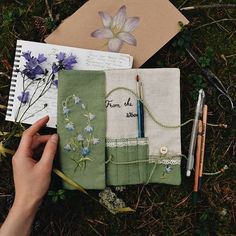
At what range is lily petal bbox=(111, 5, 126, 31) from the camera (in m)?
1.61

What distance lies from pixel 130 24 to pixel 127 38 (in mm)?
55

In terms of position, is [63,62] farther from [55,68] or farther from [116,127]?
[116,127]

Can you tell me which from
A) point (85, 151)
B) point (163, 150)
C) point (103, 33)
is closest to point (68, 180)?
point (85, 151)

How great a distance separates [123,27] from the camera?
1614mm

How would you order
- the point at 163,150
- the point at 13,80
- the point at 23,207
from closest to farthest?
the point at 23,207
the point at 163,150
the point at 13,80

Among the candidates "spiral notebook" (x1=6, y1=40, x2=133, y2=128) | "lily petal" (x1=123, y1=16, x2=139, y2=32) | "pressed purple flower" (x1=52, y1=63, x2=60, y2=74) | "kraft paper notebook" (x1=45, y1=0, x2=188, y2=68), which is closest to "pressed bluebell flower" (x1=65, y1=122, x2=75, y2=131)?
"spiral notebook" (x1=6, y1=40, x2=133, y2=128)

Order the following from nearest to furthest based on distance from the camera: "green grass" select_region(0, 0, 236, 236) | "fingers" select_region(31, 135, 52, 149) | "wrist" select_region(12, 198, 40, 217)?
"wrist" select_region(12, 198, 40, 217), "fingers" select_region(31, 135, 52, 149), "green grass" select_region(0, 0, 236, 236)

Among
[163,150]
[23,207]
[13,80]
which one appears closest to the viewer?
[23,207]

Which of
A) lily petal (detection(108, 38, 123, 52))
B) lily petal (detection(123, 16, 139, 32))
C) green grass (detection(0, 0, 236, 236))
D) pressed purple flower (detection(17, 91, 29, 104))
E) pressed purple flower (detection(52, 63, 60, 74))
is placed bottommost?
green grass (detection(0, 0, 236, 236))

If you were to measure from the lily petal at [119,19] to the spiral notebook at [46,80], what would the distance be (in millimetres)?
123

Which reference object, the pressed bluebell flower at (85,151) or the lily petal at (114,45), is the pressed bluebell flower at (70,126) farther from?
the lily petal at (114,45)

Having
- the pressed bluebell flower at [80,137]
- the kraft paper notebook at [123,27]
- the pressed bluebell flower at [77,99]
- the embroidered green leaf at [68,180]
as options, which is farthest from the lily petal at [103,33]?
the embroidered green leaf at [68,180]

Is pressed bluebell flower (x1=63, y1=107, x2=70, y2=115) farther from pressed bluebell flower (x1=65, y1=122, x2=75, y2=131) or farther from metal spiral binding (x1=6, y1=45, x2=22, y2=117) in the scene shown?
metal spiral binding (x1=6, y1=45, x2=22, y2=117)

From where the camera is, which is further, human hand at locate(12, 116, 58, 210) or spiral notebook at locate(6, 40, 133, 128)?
spiral notebook at locate(6, 40, 133, 128)
